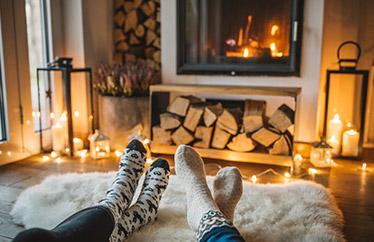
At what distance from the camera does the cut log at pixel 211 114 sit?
2.50m

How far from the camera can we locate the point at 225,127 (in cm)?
249

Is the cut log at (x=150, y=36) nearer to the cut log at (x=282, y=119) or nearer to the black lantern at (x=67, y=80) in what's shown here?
the black lantern at (x=67, y=80)

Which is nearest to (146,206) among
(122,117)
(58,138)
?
(122,117)

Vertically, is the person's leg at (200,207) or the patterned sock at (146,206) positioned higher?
the person's leg at (200,207)

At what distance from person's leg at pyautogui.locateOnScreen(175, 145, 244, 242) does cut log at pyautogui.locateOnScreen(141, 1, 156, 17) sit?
6.09 feet

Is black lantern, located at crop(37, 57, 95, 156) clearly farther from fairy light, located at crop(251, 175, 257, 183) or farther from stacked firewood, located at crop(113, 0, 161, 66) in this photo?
fairy light, located at crop(251, 175, 257, 183)

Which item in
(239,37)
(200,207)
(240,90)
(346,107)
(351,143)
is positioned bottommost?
(351,143)

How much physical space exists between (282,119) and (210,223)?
56.9 inches

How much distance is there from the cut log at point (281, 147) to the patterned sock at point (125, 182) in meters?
1.06

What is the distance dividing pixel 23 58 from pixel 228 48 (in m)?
1.37

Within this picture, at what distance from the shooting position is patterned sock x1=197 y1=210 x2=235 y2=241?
3.37 feet

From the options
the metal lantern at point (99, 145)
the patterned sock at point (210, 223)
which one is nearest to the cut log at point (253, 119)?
the metal lantern at point (99, 145)

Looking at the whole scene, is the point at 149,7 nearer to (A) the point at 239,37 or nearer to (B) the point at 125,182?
(A) the point at 239,37

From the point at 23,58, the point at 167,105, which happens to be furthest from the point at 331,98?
the point at 23,58
